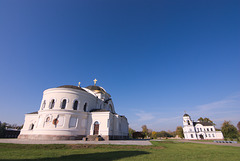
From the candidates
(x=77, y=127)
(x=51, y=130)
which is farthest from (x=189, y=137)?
(x=51, y=130)

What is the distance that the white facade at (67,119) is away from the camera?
2091 centimetres

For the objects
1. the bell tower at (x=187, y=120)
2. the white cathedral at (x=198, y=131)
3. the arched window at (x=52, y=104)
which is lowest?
the white cathedral at (x=198, y=131)

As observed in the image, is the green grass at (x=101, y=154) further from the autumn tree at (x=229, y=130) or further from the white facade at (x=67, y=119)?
the autumn tree at (x=229, y=130)

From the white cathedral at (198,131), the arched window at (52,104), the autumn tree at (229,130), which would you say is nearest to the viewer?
the arched window at (52,104)

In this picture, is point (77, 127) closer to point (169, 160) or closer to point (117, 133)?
point (117, 133)

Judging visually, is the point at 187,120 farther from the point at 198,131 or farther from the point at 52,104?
the point at 52,104

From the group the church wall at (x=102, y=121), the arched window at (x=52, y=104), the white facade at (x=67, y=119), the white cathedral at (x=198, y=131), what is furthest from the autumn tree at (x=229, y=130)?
the arched window at (x=52, y=104)

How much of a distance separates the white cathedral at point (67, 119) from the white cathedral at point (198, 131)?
4067 centimetres

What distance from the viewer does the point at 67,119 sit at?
2175cm

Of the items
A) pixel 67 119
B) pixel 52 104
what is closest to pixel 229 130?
pixel 67 119

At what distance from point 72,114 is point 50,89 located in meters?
6.94

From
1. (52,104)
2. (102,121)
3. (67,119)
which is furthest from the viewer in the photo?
(52,104)

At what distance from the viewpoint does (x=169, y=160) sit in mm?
6738

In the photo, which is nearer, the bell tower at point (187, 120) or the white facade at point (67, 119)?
the white facade at point (67, 119)
